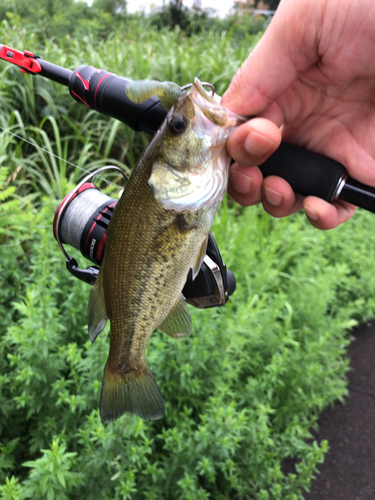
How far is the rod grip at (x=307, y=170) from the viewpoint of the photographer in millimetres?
1210

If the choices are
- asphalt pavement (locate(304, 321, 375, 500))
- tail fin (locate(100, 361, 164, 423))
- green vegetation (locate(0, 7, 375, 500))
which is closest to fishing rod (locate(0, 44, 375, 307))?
tail fin (locate(100, 361, 164, 423))

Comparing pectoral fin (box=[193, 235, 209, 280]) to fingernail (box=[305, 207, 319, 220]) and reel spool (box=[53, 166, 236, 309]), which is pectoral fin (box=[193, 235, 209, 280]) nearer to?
reel spool (box=[53, 166, 236, 309])

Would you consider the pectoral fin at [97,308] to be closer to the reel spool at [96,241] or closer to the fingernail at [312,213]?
the reel spool at [96,241]

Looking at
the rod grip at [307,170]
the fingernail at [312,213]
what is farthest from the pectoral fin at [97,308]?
the fingernail at [312,213]

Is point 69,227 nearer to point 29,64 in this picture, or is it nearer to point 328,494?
point 29,64

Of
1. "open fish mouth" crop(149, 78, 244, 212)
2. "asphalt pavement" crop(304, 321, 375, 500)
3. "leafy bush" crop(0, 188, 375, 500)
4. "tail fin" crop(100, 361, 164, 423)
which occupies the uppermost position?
"open fish mouth" crop(149, 78, 244, 212)

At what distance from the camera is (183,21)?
32.6 ft

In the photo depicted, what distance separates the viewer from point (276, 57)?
127 centimetres

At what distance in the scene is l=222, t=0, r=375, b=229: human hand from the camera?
4.06 feet

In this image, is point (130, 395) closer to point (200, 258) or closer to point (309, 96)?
point (200, 258)

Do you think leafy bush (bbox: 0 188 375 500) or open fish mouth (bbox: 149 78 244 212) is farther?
leafy bush (bbox: 0 188 375 500)

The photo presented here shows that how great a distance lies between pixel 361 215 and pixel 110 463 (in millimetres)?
3983

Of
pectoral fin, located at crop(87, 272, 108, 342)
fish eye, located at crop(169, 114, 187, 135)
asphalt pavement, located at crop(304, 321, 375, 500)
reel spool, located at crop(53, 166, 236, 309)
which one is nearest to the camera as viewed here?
fish eye, located at crop(169, 114, 187, 135)

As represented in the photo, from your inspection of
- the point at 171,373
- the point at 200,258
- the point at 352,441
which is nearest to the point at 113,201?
the point at 200,258
